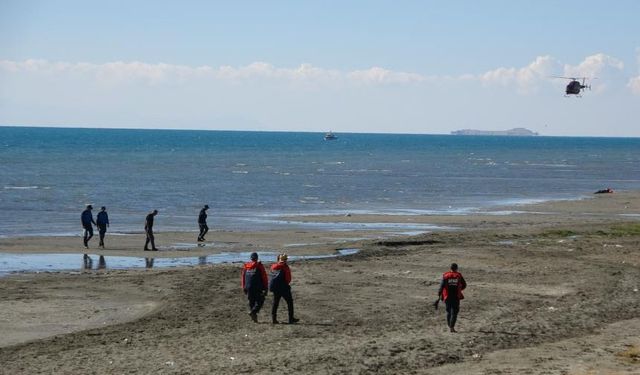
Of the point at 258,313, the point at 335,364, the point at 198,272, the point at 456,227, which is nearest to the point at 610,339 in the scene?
the point at 335,364

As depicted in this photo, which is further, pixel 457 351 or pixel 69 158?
pixel 69 158

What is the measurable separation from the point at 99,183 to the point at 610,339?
6566 cm

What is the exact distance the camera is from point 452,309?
20219mm

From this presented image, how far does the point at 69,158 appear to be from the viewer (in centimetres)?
13088

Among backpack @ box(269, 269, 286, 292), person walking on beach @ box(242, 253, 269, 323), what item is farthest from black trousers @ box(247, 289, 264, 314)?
backpack @ box(269, 269, 286, 292)

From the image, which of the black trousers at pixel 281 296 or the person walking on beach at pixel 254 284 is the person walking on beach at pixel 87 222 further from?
the black trousers at pixel 281 296

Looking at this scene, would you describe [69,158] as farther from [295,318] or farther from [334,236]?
[295,318]

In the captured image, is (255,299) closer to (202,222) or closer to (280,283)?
(280,283)

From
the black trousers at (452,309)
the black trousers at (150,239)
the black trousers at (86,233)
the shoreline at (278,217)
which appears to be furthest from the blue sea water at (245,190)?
the black trousers at (452,309)

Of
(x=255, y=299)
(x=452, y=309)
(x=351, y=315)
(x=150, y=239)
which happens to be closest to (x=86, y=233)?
(x=150, y=239)

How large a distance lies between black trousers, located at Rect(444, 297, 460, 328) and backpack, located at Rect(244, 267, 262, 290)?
3876mm

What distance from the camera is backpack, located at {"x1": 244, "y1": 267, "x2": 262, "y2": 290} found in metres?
21.0

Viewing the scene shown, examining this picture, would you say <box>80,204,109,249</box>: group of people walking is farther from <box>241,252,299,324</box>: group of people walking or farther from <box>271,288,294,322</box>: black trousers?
<box>271,288,294,322</box>: black trousers

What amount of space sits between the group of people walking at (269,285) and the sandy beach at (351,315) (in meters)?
0.34
